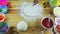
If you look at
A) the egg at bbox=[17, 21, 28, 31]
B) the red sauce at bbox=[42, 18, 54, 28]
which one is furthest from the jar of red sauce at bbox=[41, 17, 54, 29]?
the egg at bbox=[17, 21, 28, 31]

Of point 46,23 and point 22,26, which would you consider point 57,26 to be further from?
point 22,26

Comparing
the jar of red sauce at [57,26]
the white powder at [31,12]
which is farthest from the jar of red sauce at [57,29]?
the white powder at [31,12]

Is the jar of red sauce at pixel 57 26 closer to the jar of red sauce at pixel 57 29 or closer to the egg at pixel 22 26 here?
the jar of red sauce at pixel 57 29

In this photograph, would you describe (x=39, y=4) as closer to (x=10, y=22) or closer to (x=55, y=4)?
(x=55, y=4)

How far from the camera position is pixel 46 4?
1318 millimetres

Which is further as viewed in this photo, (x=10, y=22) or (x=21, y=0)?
(x=21, y=0)

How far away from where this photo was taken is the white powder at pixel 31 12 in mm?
1259

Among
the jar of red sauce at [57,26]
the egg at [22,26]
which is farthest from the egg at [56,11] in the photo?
the egg at [22,26]

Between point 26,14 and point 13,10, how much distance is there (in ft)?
0.37

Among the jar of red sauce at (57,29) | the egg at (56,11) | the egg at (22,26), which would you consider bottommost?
the jar of red sauce at (57,29)

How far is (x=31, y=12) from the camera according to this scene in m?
1.27

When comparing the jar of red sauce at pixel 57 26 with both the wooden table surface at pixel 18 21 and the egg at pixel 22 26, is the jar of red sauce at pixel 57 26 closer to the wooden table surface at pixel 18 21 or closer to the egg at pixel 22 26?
the wooden table surface at pixel 18 21

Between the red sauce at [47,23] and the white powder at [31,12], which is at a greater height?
the white powder at [31,12]

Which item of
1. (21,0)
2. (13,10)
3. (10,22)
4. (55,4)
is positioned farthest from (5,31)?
(55,4)
